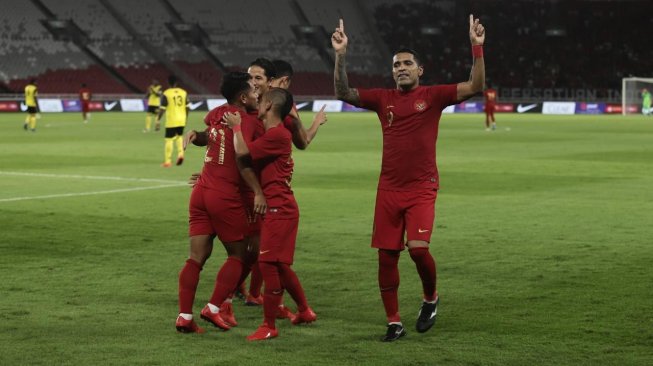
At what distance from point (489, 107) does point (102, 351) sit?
3460cm

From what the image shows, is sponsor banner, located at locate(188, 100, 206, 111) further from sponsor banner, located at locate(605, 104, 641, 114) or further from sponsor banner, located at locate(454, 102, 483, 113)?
sponsor banner, located at locate(605, 104, 641, 114)

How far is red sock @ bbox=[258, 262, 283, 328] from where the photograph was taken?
25.0ft

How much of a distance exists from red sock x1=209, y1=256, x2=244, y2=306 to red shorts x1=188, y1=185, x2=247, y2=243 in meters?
0.19

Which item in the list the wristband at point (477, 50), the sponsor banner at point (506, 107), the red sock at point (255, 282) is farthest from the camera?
the sponsor banner at point (506, 107)

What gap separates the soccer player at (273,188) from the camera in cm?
751

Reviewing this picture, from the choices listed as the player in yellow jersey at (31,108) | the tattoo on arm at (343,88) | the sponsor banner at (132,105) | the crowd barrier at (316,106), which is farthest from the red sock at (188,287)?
the sponsor banner at (132,105)

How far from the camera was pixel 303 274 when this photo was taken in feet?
33.9

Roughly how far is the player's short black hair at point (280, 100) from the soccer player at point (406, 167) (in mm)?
488

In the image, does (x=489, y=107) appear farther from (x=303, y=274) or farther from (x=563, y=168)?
(x=303, y=274)

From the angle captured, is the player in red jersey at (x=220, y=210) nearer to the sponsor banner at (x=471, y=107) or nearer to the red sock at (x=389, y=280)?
the red sock at (x=389, y=280)

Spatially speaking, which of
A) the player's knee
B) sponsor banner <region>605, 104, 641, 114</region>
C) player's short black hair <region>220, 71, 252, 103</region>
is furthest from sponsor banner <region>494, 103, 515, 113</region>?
player's short black hair <region>220, 71, 252, 103</region>

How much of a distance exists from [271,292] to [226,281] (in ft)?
1.27

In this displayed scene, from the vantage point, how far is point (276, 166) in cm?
764

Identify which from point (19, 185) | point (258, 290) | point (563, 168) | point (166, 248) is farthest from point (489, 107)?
point (258, 290)
